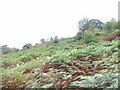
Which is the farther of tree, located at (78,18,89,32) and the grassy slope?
tree, located at (78,18,89,32)

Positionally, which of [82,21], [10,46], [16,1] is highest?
[16,1]

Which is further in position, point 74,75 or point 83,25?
point 83,25

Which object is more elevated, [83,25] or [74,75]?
[83,25]

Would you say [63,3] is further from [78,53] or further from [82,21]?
[78,53]

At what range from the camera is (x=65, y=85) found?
2436mm

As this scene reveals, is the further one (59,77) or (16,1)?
(16,1)

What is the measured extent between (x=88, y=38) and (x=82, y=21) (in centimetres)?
676

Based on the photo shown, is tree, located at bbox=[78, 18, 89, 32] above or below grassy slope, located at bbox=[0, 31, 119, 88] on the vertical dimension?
above

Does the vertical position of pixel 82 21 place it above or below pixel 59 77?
above

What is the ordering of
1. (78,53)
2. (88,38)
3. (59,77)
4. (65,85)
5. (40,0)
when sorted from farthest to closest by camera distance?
(40,0), (88,38), (78,53), (59,77), (65,85)

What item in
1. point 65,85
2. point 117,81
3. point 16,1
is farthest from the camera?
point 16,1

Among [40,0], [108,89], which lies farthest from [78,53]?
[40,0]

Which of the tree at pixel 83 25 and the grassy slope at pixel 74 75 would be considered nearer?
the grassy slope at pixel 74 75

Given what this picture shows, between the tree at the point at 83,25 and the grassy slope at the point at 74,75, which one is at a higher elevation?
the tree at the point at 83,25
